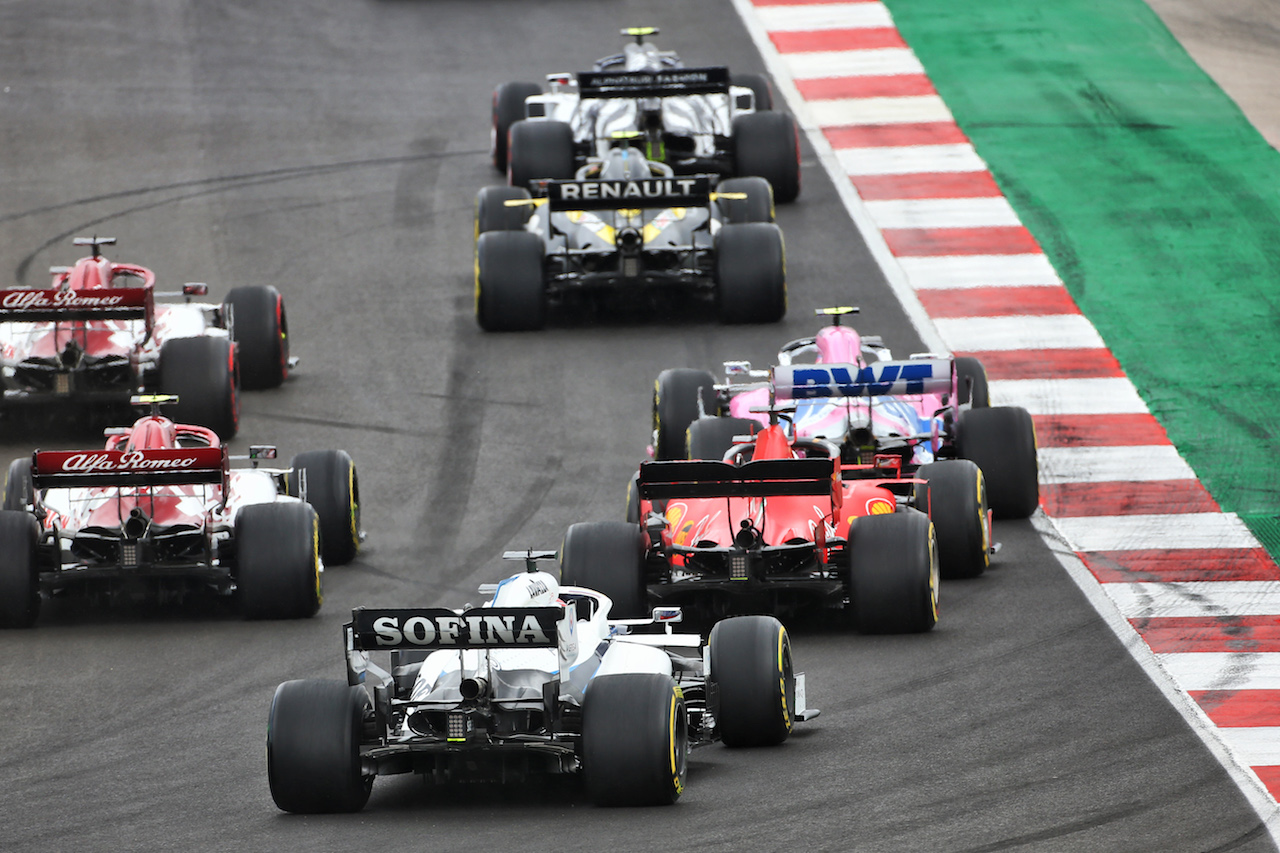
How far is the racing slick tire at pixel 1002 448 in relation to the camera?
22.1 meters

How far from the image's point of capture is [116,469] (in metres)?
19.6

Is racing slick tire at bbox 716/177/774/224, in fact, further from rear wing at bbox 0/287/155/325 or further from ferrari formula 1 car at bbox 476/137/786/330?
rear wing at bbox 0/287/155/325

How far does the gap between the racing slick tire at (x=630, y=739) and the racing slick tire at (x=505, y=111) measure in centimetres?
2154

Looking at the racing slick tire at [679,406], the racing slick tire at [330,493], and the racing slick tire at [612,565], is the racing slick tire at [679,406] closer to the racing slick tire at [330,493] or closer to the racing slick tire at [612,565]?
the racing slick tire at [330,493]

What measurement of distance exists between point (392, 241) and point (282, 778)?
1878 centimetres

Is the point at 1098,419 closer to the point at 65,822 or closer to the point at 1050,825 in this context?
the point at 1050,825

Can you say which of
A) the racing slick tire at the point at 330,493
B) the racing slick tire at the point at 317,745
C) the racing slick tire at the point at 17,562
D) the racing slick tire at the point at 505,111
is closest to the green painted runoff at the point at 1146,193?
the racing slick tire at the point at 505,111

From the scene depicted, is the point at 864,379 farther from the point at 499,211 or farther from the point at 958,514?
the point at 499,211

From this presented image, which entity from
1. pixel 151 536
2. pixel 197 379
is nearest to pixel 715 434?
pixel 151 536

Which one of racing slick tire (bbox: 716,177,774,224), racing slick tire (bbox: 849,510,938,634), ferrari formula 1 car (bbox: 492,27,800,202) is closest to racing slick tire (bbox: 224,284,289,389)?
ferrari formula 1 car (bbox: 492,27,800,202)

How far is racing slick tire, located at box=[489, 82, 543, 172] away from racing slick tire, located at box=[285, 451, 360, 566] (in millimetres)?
13856

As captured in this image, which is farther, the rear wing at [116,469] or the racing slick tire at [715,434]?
the racing slick tire at [715,434]

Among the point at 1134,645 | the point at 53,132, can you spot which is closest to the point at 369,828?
the point at 1134,645

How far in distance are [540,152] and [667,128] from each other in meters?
1.79
